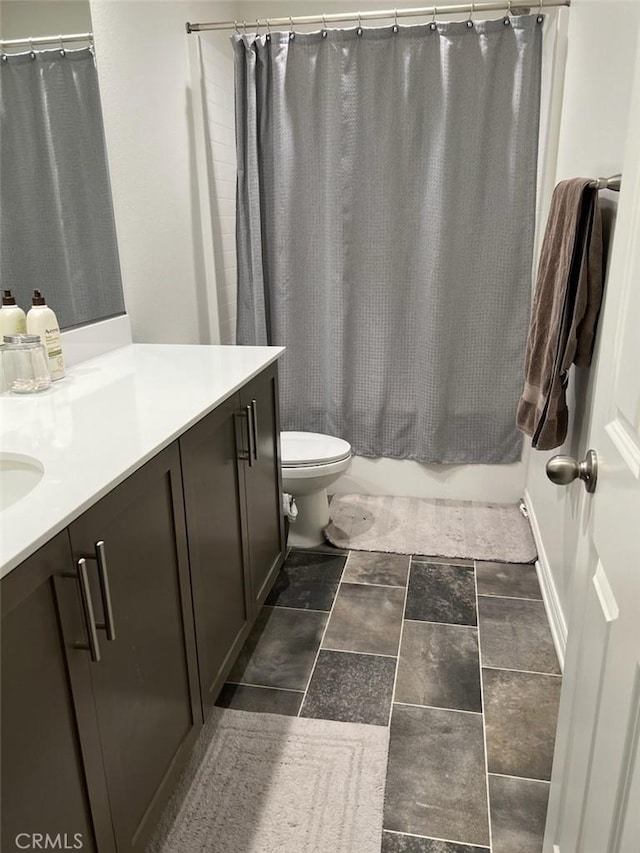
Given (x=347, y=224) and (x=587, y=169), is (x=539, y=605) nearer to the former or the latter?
(x=587, y=169)

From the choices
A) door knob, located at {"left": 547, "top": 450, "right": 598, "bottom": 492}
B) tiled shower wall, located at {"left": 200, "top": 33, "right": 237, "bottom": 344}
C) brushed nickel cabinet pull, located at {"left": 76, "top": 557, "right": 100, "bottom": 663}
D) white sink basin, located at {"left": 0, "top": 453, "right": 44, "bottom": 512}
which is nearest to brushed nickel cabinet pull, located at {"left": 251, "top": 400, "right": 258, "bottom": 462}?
white sink basin, located at {"left": 0, "top": 453, "right": 44, "bottom": 512}

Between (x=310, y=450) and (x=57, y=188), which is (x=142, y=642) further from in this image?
(x=310, y=450)

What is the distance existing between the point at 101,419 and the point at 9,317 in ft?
1.52

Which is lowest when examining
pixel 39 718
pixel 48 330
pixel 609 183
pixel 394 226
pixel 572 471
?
pixel 39 718

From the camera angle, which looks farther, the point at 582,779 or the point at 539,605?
the point at 539,605

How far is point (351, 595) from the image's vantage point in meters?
2.38

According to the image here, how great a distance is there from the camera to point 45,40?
173 cm

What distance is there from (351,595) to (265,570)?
40 centimetres

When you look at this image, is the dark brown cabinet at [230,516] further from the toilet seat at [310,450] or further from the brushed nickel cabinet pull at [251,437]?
the toilet seat at [310,450]

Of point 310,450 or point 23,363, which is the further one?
point 310,450

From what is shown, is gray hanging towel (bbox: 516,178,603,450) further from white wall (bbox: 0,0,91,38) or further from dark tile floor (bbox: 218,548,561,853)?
white wall (bbox: 0,0,91,38)

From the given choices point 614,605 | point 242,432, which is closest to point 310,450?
point 242,432

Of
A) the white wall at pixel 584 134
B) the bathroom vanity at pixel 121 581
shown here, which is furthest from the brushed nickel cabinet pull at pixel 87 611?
the white wall at pixel 584 134

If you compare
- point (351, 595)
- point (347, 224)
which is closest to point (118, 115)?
point (347, 224)
